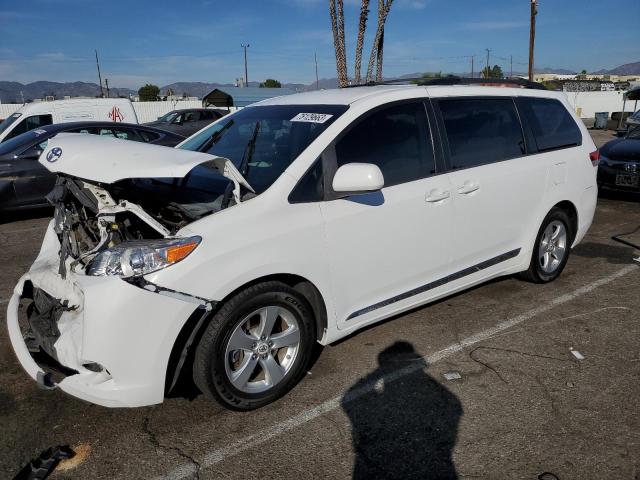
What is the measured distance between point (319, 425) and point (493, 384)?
1.14 meters

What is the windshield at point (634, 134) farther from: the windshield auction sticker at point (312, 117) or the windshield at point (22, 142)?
the windshield at point (22, 142)

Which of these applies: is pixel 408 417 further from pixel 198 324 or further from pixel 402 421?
pixel 198 324

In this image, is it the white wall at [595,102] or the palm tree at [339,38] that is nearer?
the palm tree at [339,38]

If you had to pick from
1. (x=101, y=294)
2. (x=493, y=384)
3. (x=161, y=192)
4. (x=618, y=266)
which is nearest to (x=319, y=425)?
(x=493, y=384)

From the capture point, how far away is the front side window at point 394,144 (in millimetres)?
3299

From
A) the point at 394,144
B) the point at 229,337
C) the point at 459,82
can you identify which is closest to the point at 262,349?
the point at 229,337

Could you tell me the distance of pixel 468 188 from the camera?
3.78 m

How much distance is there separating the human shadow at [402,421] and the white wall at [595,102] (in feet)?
130

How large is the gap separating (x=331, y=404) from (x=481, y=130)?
7.77 feet

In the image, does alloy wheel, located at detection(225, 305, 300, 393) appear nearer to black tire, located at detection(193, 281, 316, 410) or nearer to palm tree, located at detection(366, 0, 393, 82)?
black tire, located at detection(193, 281, 316, 410)

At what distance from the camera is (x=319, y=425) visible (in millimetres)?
2879

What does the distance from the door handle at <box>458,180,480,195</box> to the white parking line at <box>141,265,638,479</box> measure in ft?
3.51

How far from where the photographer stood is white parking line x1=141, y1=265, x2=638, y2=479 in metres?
2.62

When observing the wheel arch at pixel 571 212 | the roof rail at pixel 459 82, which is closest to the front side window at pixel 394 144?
the roof rail at pixel 459 82
